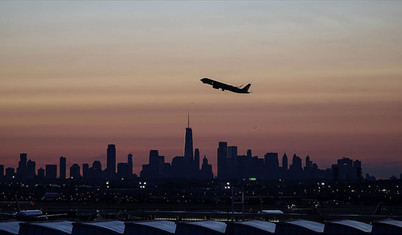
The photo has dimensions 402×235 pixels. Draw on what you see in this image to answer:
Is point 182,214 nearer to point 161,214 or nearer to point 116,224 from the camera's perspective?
point 161,214

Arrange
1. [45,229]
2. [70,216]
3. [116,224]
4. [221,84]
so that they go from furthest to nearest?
[221,84], [70,216], [116,224], [45,229]

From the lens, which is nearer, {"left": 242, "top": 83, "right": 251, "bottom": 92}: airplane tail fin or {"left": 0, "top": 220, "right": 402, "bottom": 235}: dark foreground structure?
{"left": 0, "top": 220, "right": 402, "bottom": 235}: dark foreground structure

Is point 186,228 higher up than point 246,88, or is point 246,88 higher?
point 246,88

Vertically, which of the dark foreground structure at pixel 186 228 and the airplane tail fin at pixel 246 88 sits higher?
the airplane tail fin at pixel 246 88

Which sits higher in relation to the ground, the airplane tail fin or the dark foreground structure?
the airplane tail fin

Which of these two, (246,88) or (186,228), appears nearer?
(186,228)

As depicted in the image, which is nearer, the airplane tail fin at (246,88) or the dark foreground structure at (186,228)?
the dark foreground structure at (186,228)

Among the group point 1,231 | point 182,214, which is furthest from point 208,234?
point 182,214

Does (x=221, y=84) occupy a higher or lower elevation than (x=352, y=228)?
higher
